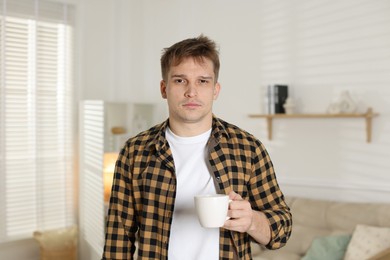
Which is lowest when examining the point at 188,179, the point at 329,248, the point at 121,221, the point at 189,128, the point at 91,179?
the point at 329,248

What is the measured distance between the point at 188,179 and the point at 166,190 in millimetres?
64

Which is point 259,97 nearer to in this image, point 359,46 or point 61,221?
point 359,46

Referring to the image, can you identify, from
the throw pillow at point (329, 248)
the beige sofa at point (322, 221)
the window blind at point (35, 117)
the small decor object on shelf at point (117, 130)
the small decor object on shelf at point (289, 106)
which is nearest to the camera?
the throw pillow at point (329, 248)

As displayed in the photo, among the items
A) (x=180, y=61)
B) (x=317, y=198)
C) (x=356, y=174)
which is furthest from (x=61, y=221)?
(x=180, y=61)

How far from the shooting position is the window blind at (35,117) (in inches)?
136

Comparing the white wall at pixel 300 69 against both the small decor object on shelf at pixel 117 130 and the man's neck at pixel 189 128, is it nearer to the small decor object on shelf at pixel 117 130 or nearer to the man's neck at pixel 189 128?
the small decor object on shelf at pixel 117 130

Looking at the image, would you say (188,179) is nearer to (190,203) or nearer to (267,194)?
(190,203)

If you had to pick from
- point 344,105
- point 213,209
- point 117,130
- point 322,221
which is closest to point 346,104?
point 344,105

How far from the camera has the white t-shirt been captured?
112cm

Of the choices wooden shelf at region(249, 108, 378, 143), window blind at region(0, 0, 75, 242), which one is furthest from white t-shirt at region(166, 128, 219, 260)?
window blind at region(0, 0, 75, 242)

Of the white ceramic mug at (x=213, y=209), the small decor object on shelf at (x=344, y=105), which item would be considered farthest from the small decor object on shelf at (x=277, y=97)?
the white ceramic mug at (x=213, y=209)

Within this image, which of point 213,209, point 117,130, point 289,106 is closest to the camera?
point 213,209

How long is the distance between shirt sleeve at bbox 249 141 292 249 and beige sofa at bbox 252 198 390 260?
172 centimetres

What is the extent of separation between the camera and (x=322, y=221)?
2.98 metres
